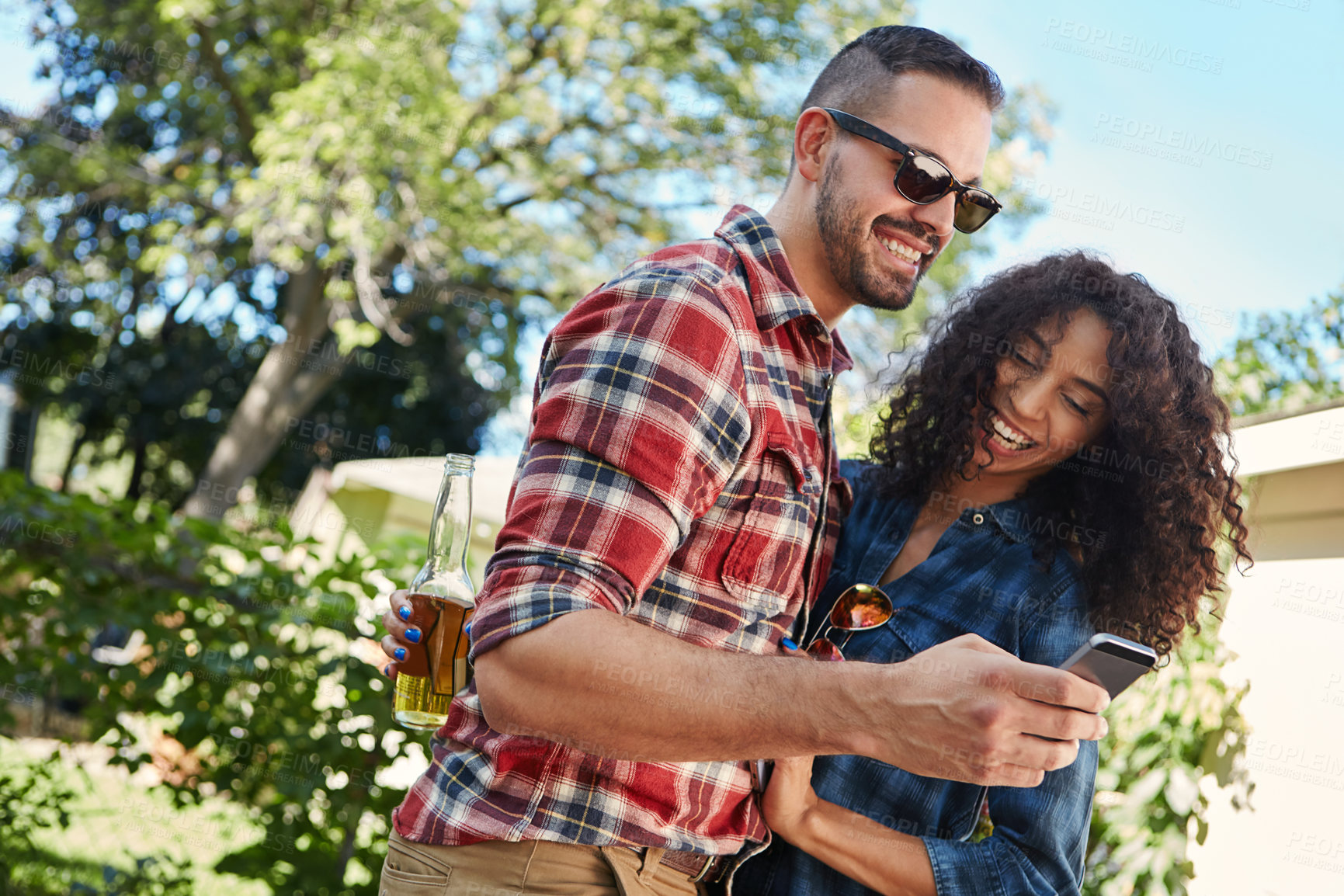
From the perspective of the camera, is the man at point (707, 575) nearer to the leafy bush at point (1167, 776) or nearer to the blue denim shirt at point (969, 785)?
the blue denim shirt at point (969, 785)

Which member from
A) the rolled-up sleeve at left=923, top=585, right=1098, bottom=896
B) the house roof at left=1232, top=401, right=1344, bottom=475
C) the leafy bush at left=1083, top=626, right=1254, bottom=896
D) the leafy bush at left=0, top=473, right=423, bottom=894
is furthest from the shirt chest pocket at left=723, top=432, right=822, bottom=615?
the leafy bush at left=1083, top=626, right=1254, bottom=896

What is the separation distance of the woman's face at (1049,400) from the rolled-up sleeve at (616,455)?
3.09 ft

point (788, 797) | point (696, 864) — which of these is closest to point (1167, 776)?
point (788, 797)

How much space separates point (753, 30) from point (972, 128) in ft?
36.1

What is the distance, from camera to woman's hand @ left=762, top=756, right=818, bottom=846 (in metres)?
1.78

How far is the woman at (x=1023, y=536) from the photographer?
1839 millimetres

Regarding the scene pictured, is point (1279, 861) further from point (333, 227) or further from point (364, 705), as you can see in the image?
point (333, 227)

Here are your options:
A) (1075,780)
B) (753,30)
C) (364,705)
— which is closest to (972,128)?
(1075,780)

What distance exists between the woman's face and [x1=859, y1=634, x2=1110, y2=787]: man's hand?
38.6 inches

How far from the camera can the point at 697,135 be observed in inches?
498

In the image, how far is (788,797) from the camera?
5.88ft

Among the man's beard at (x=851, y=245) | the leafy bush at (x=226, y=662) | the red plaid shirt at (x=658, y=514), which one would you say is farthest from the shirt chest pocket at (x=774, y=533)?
the leafy bush at (x=226, y=662)

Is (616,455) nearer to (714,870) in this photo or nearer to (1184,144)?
(714,870)

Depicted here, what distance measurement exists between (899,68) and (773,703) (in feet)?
4.19
